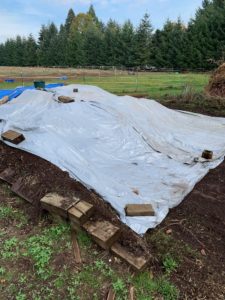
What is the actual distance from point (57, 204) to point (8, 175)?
1.13 metres

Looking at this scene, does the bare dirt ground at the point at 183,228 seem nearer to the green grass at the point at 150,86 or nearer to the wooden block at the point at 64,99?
the wooden block at the point at 64,99

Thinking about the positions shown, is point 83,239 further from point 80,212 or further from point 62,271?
point 62,271

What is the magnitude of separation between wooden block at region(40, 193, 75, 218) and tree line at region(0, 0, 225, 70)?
25.2 meters

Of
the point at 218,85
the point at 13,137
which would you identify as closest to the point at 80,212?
the point at 13,137

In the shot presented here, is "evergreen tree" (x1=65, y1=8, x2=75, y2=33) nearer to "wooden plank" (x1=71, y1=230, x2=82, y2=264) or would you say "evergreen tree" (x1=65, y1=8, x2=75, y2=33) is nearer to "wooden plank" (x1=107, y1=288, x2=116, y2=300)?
"wooden plank" (x1=71, y1=230, x2=82, y2=264)

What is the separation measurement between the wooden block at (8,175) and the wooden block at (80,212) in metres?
1.16

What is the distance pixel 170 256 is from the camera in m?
2.43

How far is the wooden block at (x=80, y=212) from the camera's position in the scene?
2.57m

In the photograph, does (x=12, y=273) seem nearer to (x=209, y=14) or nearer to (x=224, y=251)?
(x=224, y=251)

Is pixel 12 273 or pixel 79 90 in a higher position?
pixel 79 90

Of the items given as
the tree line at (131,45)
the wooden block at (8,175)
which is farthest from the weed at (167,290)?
the tree line at (131,45)

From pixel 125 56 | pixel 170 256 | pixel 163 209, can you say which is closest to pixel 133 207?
pixel 163 209

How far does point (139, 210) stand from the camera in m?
2.88

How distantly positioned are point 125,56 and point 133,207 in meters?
40.5
